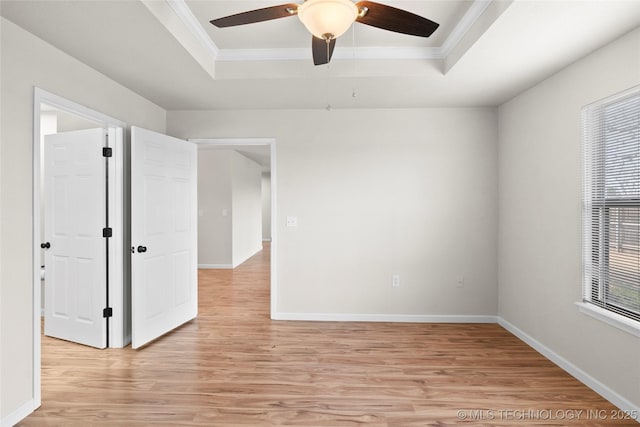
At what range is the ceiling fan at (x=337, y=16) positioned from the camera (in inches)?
57.6

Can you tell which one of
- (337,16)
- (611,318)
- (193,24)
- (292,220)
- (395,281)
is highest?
(193,24)

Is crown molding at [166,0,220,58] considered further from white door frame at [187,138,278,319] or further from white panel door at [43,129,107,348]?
white panel door at [43,129,107,348]

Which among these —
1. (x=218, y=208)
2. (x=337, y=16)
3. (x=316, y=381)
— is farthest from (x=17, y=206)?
(x=218, y=208)

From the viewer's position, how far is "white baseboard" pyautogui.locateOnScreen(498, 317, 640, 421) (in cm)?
209

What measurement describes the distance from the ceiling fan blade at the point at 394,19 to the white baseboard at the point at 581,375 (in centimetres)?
259

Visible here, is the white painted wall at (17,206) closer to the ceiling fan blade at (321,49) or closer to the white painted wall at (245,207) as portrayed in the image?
the ceiling fan blade at (321,49)

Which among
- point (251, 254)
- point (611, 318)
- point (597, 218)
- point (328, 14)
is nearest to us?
point (328, 14)

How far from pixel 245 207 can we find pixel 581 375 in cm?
665

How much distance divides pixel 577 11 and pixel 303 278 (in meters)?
3.19

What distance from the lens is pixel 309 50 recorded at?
284 centimetres

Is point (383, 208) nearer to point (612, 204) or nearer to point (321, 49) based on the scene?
point (612, 204)

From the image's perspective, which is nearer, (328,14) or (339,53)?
(328,14)

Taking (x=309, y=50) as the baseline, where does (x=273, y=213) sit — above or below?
below

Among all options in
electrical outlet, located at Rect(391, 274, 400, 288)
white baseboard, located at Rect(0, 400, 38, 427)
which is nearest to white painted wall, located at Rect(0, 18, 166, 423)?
white baseboard, located at Rect(0, 400, 38, 427)
